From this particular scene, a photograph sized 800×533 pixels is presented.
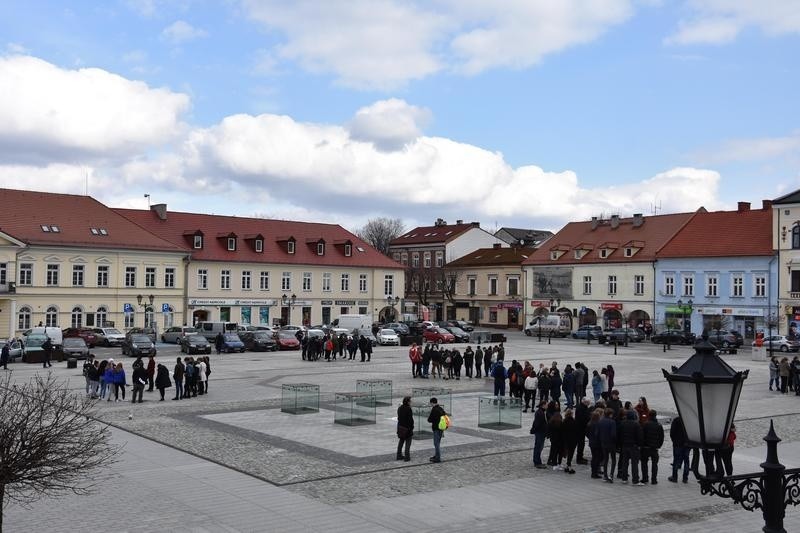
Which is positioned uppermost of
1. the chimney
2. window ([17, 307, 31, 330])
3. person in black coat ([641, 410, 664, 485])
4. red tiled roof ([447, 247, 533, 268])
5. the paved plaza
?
the chimney

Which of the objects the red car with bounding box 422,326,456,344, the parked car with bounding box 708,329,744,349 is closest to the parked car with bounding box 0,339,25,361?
the red car with bounding box 422,326,456,344

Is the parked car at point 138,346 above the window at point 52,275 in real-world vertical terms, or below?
below

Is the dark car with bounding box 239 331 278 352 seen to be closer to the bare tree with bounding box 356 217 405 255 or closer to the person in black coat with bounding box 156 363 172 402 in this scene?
the person in black coat with bounding box 156 363 172 402

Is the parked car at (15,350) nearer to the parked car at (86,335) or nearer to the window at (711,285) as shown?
the parked car at (86,335)

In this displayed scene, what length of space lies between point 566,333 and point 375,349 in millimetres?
21355

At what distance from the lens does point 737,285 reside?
5975 cm

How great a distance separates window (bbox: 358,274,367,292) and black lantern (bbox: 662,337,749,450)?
67.4m

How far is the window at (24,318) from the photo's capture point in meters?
54.3

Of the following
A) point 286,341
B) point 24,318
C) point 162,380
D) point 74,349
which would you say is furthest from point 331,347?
point 24,318

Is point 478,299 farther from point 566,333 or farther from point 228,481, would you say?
point 228,481

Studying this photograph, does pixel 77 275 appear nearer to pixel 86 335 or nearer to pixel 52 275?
pixel 52 275

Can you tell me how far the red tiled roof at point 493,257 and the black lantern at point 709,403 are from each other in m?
71.1

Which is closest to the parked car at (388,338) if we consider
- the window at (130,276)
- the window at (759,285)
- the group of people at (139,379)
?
the window at (130,276)

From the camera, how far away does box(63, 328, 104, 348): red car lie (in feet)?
163
